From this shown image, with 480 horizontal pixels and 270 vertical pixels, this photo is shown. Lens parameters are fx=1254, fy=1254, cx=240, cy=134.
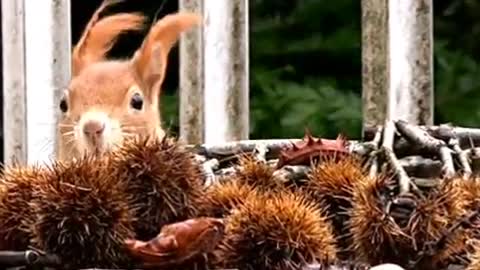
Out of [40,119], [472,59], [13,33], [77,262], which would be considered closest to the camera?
[77,262]

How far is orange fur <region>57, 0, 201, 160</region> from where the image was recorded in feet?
3.49

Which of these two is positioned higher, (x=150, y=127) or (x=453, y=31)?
(x=453, y=31)

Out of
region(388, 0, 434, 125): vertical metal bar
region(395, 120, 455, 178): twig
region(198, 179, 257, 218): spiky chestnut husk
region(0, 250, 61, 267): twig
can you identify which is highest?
region(388, 0, 434, 125): vertical metal bar

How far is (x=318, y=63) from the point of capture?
246 centimetres

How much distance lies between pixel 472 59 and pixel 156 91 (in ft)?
4.04

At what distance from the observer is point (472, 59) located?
2.37 metres

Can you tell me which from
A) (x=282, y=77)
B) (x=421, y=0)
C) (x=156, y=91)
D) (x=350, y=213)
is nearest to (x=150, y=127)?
(x=156, y=91)

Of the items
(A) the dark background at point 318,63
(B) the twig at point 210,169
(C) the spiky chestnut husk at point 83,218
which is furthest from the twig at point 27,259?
(A) the dark background at point 318,63

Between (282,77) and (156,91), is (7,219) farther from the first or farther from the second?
(282,77)

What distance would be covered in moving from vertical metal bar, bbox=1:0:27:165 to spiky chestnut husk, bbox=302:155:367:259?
2.53 feet

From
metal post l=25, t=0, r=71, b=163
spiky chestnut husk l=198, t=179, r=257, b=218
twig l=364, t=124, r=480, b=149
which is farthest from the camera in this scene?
metal post l=25, t=0, r=71, b=163

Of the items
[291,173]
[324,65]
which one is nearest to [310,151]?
[291,173]

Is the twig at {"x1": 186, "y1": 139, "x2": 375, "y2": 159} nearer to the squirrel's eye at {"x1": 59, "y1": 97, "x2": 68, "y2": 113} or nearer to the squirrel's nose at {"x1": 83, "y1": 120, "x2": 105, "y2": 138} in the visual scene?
the squirrel's nose at {"x1": 83, "y1": 120, "x2": 105, "y2": 138}

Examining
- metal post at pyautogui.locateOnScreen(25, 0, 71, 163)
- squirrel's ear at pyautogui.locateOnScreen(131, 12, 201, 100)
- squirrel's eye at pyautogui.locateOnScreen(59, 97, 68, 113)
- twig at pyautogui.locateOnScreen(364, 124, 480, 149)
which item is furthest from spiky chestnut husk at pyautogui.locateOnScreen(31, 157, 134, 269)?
metal post at pyautogui.locateOnScreen(25, 0, 71, 163)
